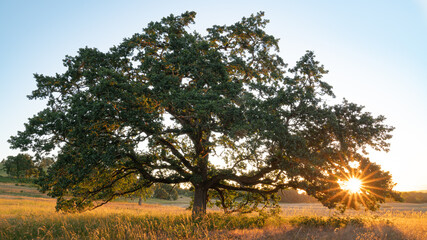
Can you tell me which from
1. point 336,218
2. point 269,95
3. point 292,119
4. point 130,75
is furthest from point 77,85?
point 336,218

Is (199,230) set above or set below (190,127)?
below

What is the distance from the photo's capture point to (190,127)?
13.5m

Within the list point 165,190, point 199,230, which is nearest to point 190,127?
point 199,230

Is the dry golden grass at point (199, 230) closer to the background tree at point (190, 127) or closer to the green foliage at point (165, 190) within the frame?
the background tree at point (190, 127)

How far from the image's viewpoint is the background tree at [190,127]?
11609mm

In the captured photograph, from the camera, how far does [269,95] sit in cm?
1295

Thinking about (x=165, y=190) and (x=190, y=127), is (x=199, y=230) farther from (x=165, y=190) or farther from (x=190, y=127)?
(x=165, y=190)

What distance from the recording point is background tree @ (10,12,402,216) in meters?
11.6

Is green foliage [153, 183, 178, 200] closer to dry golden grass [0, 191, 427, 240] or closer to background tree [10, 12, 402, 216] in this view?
background tree [10, 12, 402, 216]

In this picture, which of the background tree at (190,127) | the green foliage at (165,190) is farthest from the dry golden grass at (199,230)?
the green foliage at (165,190)

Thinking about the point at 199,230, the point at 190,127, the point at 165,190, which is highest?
the point at 190,127

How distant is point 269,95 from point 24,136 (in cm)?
1164

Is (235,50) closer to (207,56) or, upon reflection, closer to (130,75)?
(207,56)

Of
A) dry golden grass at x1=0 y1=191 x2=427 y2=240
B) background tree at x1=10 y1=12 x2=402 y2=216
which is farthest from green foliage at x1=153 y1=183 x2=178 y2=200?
dry golden grass at x1=0 y1=191 x2=427 y2=240
